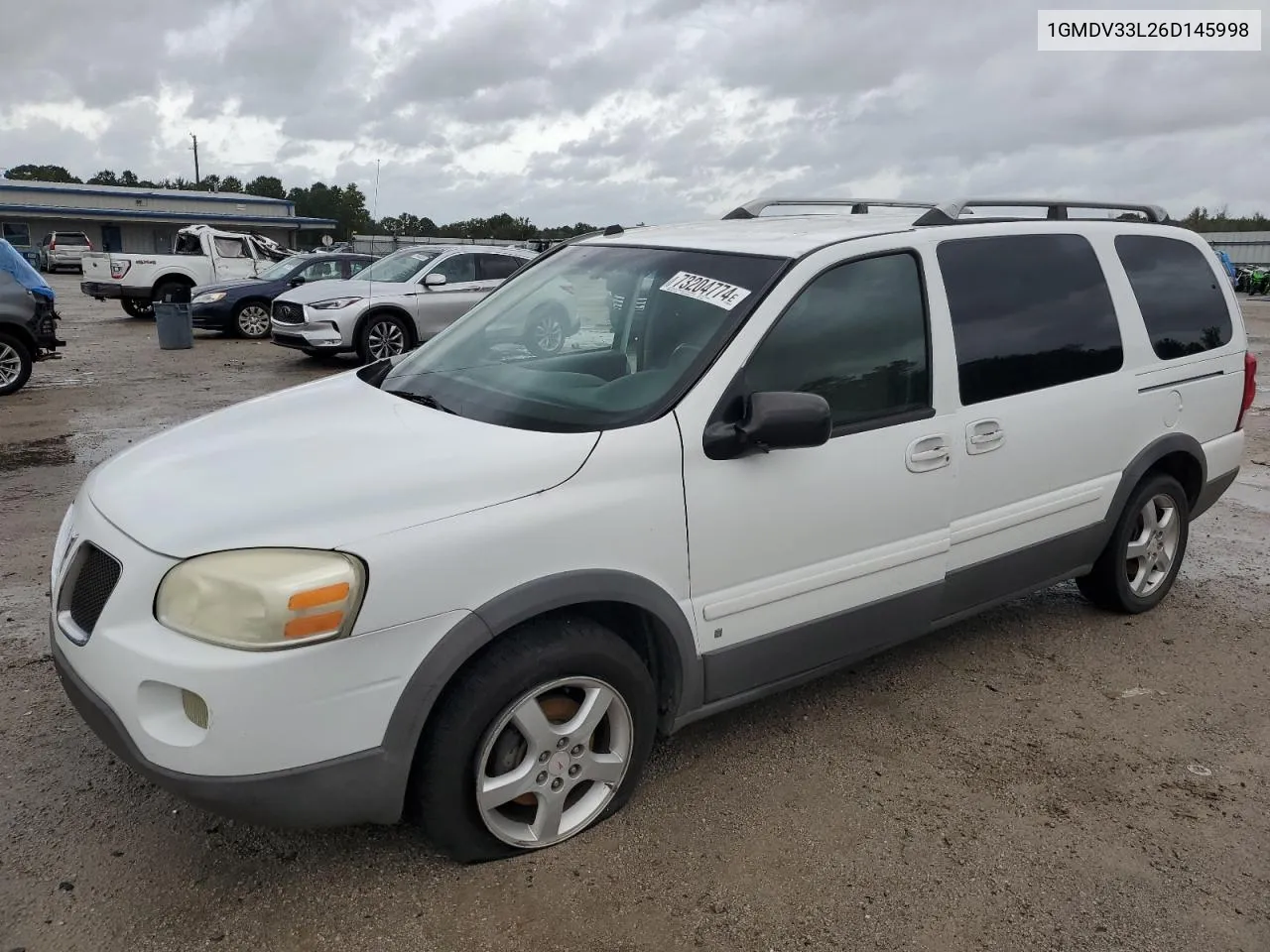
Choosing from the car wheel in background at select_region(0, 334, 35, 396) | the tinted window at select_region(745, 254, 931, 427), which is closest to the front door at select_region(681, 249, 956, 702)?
the tinted window at select_region(745, 254, 931, 427)

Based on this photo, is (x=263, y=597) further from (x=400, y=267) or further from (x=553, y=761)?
(x=400, y=267)

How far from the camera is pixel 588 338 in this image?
3.63 meters

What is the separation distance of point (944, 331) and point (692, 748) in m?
1.72

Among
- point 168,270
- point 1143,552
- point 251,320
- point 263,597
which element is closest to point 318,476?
point 263,597

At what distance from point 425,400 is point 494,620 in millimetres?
1036

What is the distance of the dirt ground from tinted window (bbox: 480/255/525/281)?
10.4 meters

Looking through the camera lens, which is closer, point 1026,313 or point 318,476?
point 318,476

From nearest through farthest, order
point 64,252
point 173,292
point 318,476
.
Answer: point 318,476
point 173,292
point 64,252

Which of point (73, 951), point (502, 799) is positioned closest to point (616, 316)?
point (502, 799)

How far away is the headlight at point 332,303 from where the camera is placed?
1285 centimetres

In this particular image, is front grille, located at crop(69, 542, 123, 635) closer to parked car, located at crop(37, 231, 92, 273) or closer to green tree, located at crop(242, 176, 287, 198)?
parked car, located at crop(37, 231, 92, 273)

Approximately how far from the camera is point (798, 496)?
2.96 meters

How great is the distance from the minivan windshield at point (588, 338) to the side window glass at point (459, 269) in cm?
1015

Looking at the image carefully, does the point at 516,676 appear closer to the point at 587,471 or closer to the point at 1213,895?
the point at 587,471
